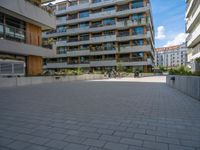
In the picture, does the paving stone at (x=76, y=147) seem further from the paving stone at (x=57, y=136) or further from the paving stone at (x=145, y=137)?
the paving stone at (x=145, y=137)

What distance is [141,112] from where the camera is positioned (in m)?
5.60

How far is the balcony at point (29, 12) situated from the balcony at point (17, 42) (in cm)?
149

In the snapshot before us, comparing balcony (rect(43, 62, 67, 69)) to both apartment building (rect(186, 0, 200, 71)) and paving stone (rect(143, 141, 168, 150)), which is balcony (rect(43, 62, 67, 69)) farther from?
paving stone (rect(143, 141, 168, 150))

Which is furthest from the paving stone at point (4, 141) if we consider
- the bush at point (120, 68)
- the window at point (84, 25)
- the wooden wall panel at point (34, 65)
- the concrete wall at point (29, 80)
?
the window at point (84, 25)

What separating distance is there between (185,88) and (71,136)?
8.17 metres

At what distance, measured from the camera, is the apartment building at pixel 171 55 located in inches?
5512

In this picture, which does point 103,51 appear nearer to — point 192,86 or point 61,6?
point 61,6

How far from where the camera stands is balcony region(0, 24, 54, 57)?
14.8 meters

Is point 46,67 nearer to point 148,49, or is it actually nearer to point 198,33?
point 148,49

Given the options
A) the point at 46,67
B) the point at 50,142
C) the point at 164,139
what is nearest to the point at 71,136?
the point at 50,142

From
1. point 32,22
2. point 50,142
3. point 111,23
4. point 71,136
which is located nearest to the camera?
point 50,142

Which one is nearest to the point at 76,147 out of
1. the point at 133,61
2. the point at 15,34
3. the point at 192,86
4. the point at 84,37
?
the point at 192,86

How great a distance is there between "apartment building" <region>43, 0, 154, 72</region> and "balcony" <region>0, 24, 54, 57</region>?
2488 cm

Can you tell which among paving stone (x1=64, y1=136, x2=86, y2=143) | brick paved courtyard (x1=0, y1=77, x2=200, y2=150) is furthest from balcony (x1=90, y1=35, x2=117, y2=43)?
paving stone (x1=64, y1=136, x2=86, y2=143)
